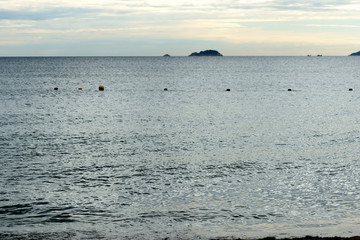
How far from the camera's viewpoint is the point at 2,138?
32.9 metres

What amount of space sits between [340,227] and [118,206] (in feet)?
27.9

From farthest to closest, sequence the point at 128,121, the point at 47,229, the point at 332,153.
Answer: the point at 128,121
the point at 332,153
the point at 47,229

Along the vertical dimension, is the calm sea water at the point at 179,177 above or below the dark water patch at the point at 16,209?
above

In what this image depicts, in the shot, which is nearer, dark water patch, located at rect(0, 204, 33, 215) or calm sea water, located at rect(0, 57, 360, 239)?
calm sea water, located at rect(0, 57, 360, 239)

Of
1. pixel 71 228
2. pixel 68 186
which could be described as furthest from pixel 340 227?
pixel 68 186

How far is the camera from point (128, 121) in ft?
141

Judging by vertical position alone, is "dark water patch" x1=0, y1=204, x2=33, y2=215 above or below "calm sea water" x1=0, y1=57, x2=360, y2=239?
below

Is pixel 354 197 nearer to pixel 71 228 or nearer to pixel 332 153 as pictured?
pixel 332 153

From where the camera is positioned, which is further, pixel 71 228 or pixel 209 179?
pixel 209 179

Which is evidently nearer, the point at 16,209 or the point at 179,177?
the point at 16,209

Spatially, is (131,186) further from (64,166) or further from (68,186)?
(64,166)

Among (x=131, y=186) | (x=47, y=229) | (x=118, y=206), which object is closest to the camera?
(x=47, y=229)

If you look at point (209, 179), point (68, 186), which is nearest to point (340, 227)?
point (209, 179)

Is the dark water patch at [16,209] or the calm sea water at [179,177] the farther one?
the dark water patch at [16,209]
